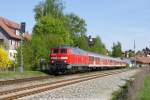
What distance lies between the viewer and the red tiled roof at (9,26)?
299ft

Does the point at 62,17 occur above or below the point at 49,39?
above

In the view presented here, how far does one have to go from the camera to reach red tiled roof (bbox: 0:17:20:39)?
9119 cm

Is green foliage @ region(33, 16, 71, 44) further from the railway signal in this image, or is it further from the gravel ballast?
the railway signal

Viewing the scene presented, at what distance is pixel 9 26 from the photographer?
96500mm

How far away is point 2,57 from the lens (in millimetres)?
65875

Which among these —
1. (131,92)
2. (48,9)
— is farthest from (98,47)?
(131,92)

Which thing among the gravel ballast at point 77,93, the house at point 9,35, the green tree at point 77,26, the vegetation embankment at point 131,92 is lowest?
the gravel ballast at point 77,93

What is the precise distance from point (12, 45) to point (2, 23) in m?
4.93

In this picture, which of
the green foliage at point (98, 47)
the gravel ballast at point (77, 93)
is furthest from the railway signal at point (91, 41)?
the gravel ballast at point (77, 93)

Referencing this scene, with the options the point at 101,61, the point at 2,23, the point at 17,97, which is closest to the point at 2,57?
the point at 101,61

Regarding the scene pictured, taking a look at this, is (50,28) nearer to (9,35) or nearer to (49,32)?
(49,32)

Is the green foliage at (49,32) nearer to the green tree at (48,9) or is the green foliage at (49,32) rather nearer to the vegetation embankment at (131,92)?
the green tree at (48,9)

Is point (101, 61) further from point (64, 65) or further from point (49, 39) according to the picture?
point (64, 65)

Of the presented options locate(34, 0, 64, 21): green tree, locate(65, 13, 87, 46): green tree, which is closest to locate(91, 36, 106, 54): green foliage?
locate(65, 13, 87, 46): green tree
